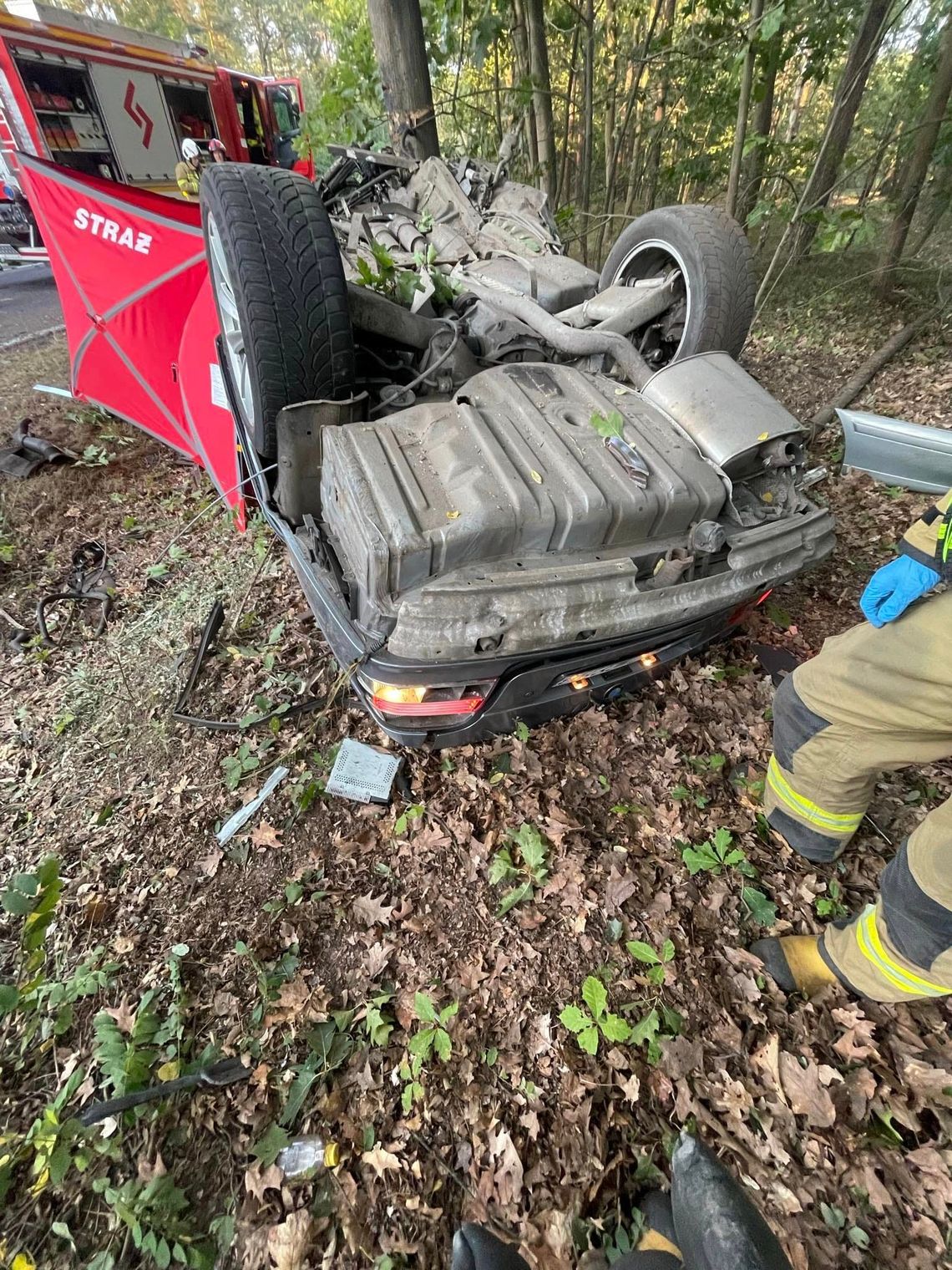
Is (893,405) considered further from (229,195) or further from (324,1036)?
(324,1036)

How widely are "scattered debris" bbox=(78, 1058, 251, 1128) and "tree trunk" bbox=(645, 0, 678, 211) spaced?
804 cm

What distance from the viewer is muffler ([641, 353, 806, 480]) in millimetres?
2309

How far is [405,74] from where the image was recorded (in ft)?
17.5

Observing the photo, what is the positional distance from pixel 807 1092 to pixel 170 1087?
182cm

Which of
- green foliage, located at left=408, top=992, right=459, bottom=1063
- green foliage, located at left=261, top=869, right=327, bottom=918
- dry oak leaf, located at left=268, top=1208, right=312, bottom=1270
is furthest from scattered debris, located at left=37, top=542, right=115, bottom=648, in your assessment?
dry oak leaf, located at left=268, top=1208, right=312, bottom=1270

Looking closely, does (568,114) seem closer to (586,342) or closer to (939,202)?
(939,202)

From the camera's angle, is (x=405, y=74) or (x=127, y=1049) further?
(x=405, y=74)

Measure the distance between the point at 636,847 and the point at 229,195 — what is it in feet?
10.1

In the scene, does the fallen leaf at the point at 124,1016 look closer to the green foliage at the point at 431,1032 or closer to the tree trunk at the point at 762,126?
the green foliage at the point at 431,1032

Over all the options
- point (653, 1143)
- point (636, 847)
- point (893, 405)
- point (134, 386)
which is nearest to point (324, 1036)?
point (653, 1143)

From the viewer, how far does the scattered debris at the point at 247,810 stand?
226 cm

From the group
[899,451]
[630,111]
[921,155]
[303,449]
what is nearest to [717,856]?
[303,449]

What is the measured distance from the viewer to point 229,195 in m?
2.40

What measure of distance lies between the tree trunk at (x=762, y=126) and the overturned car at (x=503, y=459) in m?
2.79
